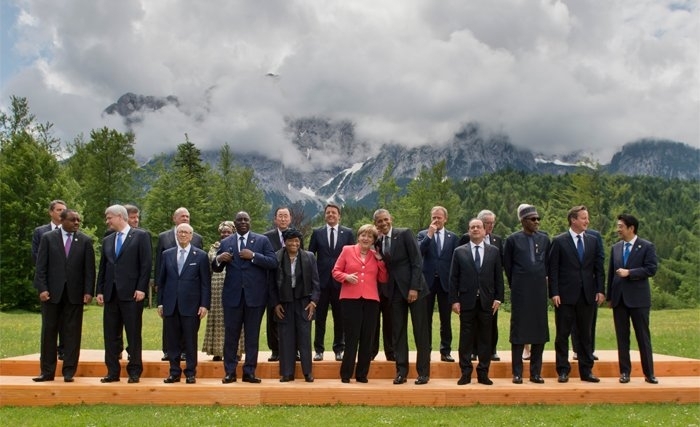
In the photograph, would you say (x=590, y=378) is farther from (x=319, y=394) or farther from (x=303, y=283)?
(x=303, y=283)

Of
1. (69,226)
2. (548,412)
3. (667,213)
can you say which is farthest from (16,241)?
(667,213)

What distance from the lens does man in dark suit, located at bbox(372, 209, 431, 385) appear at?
Answer: 8438mm

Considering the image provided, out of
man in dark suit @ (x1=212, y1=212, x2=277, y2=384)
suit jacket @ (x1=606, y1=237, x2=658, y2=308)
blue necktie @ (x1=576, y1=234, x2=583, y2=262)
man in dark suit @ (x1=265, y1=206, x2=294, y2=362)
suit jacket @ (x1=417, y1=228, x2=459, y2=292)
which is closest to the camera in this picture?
man in dark suit @ (x1=212, y1=212, x2=277, y2=384)

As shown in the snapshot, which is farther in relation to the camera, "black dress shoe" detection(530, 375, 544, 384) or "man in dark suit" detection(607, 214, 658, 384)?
"man in dark suit" detection(607, 214, 658, 384)

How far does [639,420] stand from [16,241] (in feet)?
93.5

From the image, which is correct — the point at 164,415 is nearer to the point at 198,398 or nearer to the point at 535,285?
the point at 198,398

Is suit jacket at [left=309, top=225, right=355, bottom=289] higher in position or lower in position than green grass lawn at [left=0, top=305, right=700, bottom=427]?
higher

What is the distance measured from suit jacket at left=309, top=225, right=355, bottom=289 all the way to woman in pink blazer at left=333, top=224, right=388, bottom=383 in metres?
0.88

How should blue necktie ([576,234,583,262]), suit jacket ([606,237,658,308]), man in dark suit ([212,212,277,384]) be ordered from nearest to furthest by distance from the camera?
man in dark suit ([212,212,277,384]), suit jacket ([606,237,658,308]), blue necktie ([576,234,583,262])

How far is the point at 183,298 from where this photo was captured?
8.25 m

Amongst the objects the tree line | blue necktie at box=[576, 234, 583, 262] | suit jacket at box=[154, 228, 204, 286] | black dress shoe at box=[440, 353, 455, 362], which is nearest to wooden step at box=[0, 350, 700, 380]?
black dress shoe at box=[440, 353, 455, 362]

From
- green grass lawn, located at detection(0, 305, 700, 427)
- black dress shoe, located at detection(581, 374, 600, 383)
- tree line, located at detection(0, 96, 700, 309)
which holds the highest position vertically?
tree line, located at detection(0, 96, 700, 309)

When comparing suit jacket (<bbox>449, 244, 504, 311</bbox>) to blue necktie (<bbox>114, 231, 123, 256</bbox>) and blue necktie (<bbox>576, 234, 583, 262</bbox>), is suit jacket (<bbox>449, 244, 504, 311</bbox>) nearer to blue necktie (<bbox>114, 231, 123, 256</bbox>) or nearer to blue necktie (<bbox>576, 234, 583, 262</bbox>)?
blue necktie (<bbox>576, 234, 583, 262</bbox>)

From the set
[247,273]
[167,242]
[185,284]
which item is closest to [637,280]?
[247,273]
